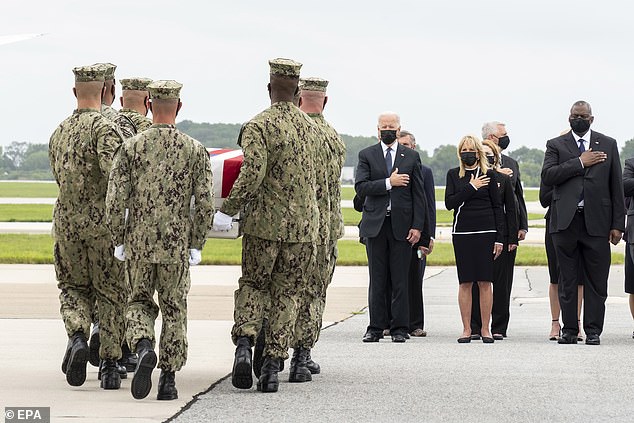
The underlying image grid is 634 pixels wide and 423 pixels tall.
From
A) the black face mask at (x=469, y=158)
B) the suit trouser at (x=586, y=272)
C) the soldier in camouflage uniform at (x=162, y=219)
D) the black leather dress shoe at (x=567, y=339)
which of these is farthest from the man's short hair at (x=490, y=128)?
the soldier in camouflage uniform at (x=162, y=219)

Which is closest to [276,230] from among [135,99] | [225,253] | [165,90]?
[165,90]

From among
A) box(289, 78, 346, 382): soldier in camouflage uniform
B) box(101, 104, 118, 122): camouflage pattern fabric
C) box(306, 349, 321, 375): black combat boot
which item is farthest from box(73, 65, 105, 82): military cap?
box(306, 349, 321, 375): black combat boot

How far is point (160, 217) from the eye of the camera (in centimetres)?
863

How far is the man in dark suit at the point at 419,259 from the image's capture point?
535 inches

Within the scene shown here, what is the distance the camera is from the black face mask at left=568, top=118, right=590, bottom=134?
42.7 feet

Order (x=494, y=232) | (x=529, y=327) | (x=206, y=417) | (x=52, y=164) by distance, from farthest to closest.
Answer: (x=529, y=327) → (x=494, y=232) → (x=52, y=164) → (x=206, y=417)

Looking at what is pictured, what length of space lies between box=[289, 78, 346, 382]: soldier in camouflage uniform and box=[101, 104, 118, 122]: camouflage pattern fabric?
4.75ft

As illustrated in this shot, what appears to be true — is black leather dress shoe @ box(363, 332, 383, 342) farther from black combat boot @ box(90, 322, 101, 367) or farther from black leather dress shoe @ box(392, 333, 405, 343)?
black combat boot @ box(90, 322, 101, 367)

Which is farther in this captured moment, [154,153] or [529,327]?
[529,327]

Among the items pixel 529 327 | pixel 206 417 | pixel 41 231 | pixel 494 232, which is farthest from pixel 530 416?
pixel 41 231

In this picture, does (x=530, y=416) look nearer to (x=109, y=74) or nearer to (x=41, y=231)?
(x=109, y=74)

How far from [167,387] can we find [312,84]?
125 inches

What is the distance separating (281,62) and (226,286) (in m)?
11.5

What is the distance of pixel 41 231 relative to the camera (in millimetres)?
43000
